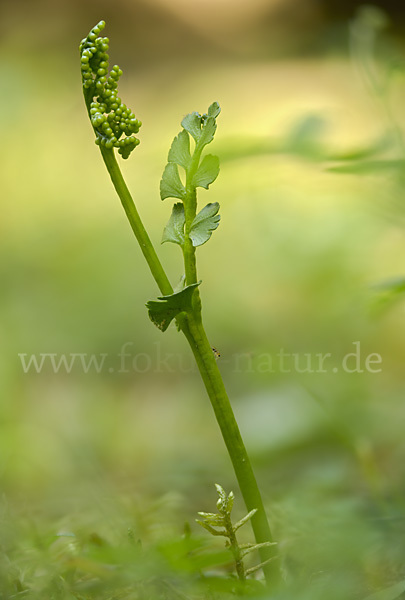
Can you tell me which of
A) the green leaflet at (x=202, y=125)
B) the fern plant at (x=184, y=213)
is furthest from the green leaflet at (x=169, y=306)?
the green leaflet at (x=202, y=125)

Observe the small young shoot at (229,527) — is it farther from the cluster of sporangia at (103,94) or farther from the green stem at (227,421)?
the cluster of sporangia at (103,94)

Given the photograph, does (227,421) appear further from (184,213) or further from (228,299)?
(228,299)

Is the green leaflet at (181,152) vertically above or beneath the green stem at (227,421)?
above

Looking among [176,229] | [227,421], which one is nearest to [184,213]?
[176,229]

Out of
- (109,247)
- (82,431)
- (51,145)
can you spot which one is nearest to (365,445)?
(82,431)

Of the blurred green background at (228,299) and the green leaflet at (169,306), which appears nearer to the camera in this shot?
the green leaflet at (169,306)

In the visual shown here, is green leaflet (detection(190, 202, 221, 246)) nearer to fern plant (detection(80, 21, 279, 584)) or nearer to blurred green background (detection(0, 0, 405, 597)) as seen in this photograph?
fern plant (detection(80, 21, 279, 584))

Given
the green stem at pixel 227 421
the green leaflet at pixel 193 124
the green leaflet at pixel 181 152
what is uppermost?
the green leaflet at pixel 193 124
